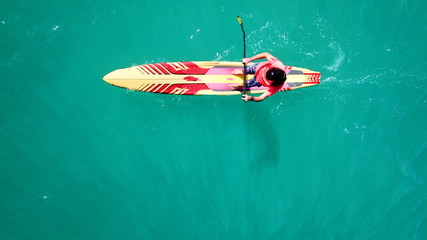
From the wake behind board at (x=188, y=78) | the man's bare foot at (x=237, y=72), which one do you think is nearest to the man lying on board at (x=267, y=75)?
the man's bare foot at (x=237, y=72)

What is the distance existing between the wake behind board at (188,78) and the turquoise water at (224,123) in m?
0.40

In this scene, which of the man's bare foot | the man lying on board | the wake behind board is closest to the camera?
the man lying on board

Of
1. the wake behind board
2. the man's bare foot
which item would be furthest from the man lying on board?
the wake behind board

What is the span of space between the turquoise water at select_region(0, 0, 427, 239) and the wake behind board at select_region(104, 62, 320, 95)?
395 millimetres

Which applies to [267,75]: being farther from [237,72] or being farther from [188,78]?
[188,78]

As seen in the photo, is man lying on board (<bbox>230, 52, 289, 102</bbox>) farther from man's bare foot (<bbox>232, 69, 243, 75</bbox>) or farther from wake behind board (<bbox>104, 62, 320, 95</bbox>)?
wake behind board (<bbox>104, 62, 320, 95</bbox>)

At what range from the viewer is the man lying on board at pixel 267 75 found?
448cm

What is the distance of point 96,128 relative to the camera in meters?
6.16

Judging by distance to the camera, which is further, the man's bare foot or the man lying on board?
the man's bare foot

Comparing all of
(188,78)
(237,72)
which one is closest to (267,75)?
(237,72)

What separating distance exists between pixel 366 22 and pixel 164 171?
631 centimetres

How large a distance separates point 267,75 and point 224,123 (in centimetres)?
209

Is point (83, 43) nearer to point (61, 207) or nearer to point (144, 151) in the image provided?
point (144, 151)

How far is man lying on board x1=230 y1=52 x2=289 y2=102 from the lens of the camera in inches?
176
